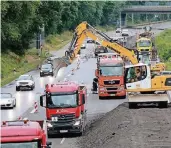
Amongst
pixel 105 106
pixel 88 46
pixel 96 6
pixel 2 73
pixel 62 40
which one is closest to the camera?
pixel 105 106

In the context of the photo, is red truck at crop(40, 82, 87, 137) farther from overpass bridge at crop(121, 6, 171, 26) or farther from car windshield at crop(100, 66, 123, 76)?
overpass bridge at crop(121, 6, 171, 26)

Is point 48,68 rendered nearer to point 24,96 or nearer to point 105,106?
point 24,96

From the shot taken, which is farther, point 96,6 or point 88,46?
point 96,6

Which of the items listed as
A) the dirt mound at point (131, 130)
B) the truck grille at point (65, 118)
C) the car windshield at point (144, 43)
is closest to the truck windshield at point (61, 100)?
the truck grille at point (65, 118)

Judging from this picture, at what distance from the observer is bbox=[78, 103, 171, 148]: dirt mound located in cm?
3056

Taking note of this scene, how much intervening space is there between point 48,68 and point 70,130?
42691 mm

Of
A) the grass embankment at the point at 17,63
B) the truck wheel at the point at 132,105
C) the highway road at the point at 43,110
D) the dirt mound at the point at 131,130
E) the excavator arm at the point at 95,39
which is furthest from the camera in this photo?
the grass embankment at the point at 17,63

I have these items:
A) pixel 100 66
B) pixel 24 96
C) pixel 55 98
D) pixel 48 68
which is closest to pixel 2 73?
pixel 48 68

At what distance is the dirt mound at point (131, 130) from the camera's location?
30559 millimetres

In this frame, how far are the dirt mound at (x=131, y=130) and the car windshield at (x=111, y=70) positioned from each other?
9.51 metres

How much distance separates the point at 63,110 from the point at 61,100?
637 millimetres

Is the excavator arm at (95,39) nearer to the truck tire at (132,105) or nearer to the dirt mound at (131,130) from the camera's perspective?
the truck tire at (132,105)

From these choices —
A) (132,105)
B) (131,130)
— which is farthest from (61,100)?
(132,105)

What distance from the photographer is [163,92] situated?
4759 centimetres
